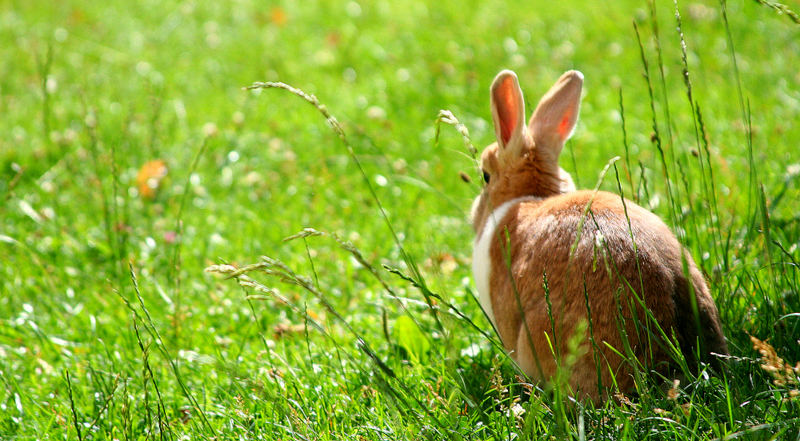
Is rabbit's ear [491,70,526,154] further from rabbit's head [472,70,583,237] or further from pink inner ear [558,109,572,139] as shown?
pink inner ear [558,109,572,139]

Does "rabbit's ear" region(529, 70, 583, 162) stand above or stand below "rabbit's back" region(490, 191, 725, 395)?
above

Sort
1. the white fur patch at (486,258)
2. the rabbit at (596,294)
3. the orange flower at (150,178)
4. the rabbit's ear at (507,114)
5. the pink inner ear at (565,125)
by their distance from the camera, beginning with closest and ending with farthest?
the rabbit at (596,294), the white fur patch at (486,258), the rabbit's ear at (507,114), the pink inner ear at (565,125), the orange flower at (150,178)

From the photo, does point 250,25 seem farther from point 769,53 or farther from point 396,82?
point 769,53

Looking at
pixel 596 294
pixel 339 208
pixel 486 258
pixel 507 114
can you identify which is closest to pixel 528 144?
pixel 507 114

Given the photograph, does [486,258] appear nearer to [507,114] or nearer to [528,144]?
[528,144]

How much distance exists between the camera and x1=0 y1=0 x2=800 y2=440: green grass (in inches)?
93.9

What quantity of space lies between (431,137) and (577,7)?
2.61 m

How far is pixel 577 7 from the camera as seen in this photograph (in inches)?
274

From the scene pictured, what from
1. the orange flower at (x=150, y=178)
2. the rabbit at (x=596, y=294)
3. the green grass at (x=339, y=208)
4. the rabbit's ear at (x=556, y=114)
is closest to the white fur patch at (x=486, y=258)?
the rabbit at (x=596, y=294)

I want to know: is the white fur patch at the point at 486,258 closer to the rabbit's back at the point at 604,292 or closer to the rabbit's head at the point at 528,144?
the rabbit's head at the point at 528,144

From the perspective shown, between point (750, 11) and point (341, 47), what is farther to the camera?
point (341, 47)

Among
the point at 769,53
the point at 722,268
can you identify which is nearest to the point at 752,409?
the point at 722,268

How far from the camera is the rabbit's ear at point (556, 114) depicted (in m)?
3.18

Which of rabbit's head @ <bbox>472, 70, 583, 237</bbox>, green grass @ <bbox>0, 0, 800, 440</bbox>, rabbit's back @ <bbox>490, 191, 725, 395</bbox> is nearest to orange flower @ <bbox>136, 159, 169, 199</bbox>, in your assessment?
green grass @ <bbox>0, 0, 800, 440</bbox>
